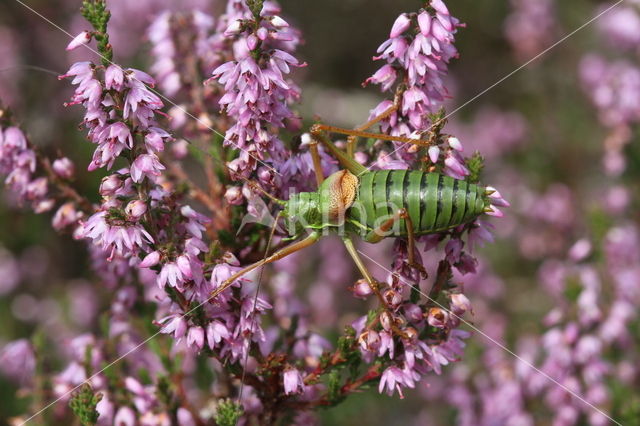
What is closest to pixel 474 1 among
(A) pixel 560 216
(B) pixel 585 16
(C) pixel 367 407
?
(B) pixel 585 16

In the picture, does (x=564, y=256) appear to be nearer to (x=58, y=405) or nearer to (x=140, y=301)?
(x=140, y=301)

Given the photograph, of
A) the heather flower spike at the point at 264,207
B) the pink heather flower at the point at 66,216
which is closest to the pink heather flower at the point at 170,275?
the heather flower spike at the point at 264,207

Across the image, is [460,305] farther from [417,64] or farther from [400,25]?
[400,25]

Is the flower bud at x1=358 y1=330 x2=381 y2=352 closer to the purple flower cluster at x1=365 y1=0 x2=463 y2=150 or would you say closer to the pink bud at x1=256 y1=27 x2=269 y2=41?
the purple flower cluster at x1=365 y1=0 x2=463 y2=150

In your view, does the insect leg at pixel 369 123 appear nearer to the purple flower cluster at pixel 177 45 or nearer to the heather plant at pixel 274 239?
the heather plant at pixel 274 239

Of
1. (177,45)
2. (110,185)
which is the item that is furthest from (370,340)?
(177,45)

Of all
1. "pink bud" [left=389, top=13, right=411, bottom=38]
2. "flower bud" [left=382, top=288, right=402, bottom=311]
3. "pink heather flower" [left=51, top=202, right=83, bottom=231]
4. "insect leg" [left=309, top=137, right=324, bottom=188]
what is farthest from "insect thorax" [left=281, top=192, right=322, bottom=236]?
"pink heather flower" [left=51, top=202, right=83, bottom=231]

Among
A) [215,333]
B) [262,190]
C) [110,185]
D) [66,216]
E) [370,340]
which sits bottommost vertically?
[370,340]

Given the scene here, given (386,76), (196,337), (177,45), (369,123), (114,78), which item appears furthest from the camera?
(177,45)
